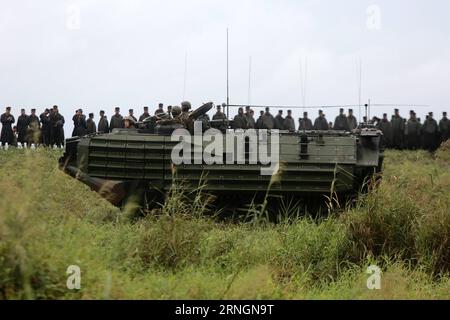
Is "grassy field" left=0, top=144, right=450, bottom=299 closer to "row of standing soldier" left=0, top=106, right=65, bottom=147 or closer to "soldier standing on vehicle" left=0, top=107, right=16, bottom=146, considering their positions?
"row of standing soldier" left=0, top=106, right=65, bottom=147

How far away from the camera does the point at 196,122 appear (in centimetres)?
1213

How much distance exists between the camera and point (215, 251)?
7.57 m

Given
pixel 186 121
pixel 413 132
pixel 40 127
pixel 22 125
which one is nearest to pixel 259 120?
pixel 413 132

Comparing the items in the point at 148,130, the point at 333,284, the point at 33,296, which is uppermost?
the point at 148,130

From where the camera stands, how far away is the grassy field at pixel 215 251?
489 cm

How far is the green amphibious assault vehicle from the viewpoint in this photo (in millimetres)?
10945

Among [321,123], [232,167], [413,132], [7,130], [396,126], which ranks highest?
[321,123]

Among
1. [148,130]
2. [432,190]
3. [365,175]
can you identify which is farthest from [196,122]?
[432,190]

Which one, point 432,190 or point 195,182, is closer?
point 432,190

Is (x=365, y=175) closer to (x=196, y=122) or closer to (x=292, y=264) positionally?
(x=196, y=122)

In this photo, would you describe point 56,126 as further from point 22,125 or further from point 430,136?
point 430,136

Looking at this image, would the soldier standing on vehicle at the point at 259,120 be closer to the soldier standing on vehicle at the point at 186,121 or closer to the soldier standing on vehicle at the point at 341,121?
the soldier standing on vehicle at the point at 341,121

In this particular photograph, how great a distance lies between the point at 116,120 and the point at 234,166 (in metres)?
12.1
